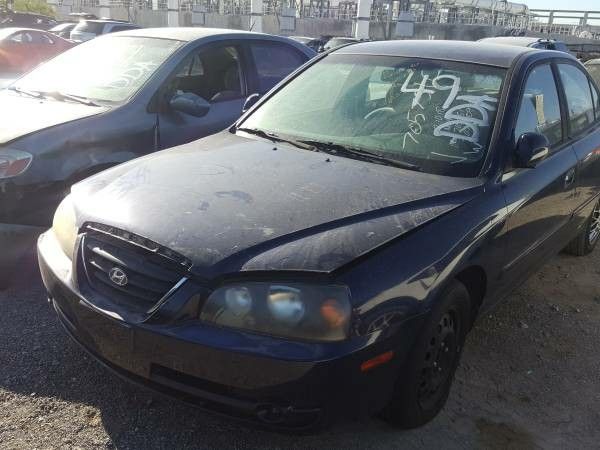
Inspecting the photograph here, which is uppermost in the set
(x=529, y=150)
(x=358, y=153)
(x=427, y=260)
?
(x=529, y=150)

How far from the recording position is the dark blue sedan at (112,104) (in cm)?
344

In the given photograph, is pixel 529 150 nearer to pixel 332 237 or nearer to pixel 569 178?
→ pixel 569 178

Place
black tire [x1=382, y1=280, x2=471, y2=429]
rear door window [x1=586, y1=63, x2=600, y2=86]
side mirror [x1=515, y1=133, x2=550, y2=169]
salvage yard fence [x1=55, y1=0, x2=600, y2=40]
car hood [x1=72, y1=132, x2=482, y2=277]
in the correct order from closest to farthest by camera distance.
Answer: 1. car hood [x1=72, y1=132, x2=482, y2=277]
2. black tire [x1=382, y1=280, x2=471, y2=429]
3. side mirror [x1=515, y1=133, x2=550, y2=169]
4. rear door window [x1=586, y1=63, x2=600, y2=86]
5. salvage yard fence [x1=55, y1=0, x2=600, y2=40]

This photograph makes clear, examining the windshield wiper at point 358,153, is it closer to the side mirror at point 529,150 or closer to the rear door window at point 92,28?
the side mirror at point 529,150

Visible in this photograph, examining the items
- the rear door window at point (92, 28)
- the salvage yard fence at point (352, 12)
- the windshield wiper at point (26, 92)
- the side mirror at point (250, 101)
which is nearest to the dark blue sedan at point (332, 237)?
the side mirror at point (250, 101)

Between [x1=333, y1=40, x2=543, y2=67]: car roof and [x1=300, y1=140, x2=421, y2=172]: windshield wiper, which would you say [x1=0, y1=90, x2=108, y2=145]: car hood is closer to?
[x1=300, y1=140, x2=421, y2=172]: windshield wiper

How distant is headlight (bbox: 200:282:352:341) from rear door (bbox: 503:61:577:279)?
1265mm

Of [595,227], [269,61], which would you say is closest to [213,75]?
[269,61]

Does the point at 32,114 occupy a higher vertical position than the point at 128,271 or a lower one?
higher

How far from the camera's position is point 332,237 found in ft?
7.19

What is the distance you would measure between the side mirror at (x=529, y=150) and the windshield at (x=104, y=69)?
274cm

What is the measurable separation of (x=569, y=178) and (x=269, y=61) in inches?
115

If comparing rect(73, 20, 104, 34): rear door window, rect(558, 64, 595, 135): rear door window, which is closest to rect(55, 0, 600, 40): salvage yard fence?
rect(73, 20, 104, 34): rear door window

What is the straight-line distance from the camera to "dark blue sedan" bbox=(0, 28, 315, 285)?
11.3 ft
